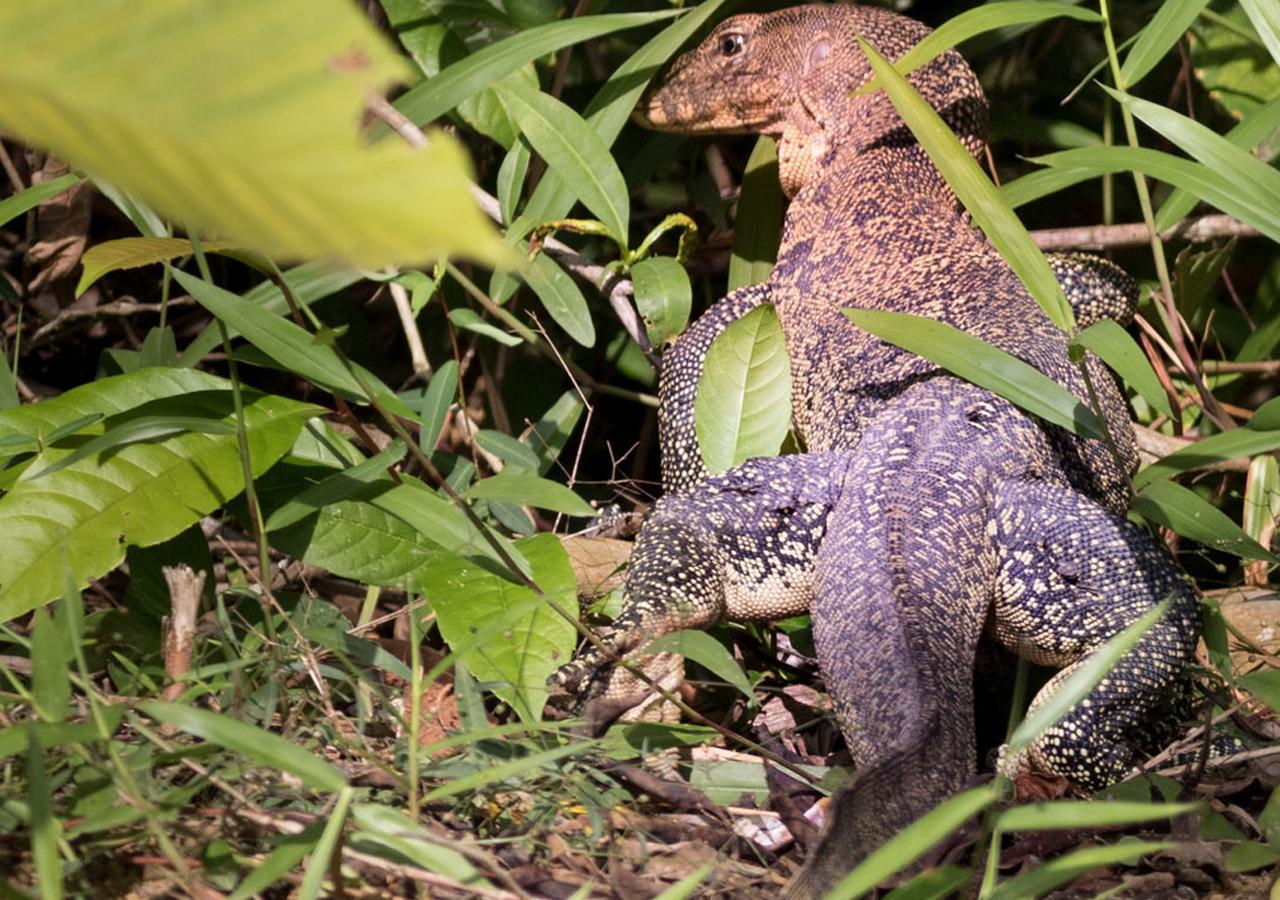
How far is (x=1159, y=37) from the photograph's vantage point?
10.4ft

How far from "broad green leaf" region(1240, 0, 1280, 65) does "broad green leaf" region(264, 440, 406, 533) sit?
92.5 inches

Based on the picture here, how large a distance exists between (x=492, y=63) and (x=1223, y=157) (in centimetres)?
182

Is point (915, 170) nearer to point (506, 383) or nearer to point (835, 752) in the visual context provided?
point (506, 383)

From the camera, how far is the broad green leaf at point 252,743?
160 cm

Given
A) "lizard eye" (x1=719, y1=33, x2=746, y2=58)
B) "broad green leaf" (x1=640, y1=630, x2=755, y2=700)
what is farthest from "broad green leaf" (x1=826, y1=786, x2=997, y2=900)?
"lizard eye" (x1=719, y1=33, x2=746, y2=58)

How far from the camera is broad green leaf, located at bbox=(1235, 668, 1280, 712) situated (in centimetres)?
222

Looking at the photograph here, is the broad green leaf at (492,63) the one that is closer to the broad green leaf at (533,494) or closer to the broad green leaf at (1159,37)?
the broad green leaf at (533,494)

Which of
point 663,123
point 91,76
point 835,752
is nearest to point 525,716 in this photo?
point 835,752

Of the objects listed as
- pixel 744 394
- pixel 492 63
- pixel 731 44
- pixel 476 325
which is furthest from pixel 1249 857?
pixel 731 44

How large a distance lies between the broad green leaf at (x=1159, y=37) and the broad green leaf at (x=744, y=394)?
108 cm

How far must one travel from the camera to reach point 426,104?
3.32 metres

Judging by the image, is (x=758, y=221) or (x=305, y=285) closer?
(x=305, y=285)

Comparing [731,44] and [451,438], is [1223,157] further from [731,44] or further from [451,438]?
[451,438]

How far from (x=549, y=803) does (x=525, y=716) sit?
309 millimetres
